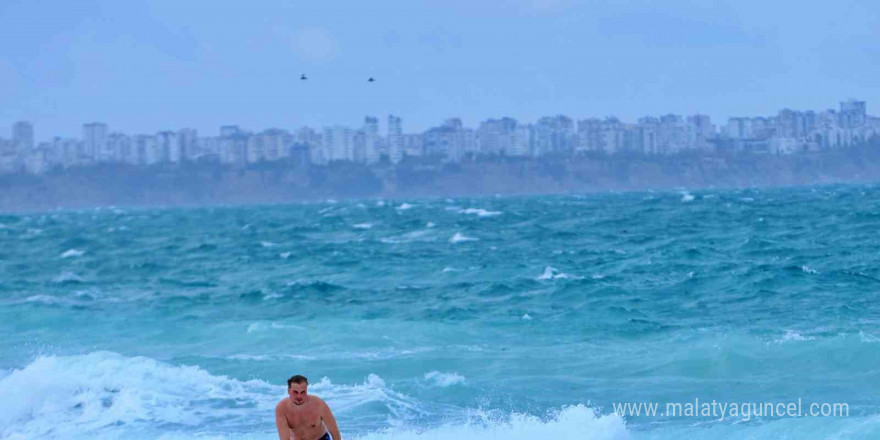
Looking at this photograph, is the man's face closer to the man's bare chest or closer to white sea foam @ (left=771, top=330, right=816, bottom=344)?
the man's bare chest

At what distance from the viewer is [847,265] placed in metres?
25.0

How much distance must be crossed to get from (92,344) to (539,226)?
90.1ft

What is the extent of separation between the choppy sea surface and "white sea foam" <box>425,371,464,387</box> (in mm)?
55

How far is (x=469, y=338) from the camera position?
19297 mm

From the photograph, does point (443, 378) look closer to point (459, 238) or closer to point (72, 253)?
point (459, 238)

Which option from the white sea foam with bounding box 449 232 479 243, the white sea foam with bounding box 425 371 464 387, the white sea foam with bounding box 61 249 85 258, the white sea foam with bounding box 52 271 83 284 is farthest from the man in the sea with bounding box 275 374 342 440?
the white sea foam with bounding box 61 249 85 258

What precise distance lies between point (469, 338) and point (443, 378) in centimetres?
358

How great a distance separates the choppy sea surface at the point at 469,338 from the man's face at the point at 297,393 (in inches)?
172

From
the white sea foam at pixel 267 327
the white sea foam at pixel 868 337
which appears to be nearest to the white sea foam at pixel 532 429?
the white sea foam at pixel 868 337

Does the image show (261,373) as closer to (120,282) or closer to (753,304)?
(753,304)

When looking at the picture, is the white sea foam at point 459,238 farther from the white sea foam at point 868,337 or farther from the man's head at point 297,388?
the man's head at point 297,388

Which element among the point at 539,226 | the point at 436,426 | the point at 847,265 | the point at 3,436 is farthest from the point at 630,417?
the point at 539,226

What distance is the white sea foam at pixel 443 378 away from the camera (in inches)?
608

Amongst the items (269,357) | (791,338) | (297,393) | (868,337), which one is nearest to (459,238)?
(269,357)
